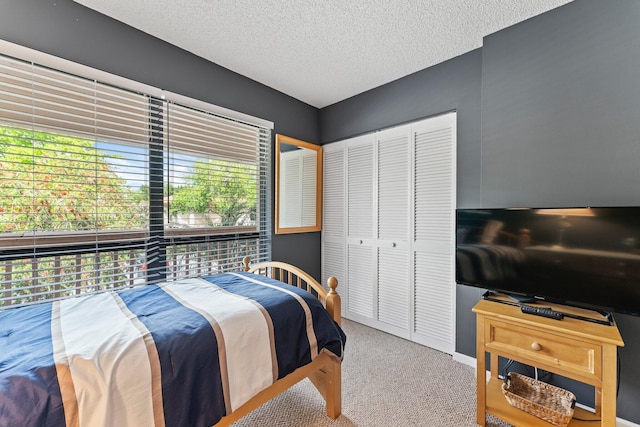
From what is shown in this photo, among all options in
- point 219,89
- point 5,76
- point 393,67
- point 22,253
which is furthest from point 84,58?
point 393,67

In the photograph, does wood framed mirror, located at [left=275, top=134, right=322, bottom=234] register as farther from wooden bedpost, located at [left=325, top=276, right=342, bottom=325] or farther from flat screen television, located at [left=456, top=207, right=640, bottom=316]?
flat screen television, located at [left=456, top=207, right=640, bottom=316]

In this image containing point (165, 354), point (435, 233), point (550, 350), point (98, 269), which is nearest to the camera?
point (165, 354)

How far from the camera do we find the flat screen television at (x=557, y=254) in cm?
146

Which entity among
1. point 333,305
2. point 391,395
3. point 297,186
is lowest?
point 391,395

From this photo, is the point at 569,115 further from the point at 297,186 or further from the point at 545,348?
the point at 297,186

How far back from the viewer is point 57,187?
1.79 meters

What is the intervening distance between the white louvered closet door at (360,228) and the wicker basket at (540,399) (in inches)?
58.0

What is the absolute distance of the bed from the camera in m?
0.96

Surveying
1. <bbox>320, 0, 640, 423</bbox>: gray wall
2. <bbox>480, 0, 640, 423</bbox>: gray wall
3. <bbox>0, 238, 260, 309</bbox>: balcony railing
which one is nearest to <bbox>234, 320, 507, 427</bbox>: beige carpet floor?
<bbox>320, 0, 640, 423</bbox>: gray wall

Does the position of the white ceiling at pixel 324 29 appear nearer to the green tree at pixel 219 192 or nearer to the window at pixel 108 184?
the window at pixel 108 184

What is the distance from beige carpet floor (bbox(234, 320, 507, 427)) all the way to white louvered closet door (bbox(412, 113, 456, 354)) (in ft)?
0.77

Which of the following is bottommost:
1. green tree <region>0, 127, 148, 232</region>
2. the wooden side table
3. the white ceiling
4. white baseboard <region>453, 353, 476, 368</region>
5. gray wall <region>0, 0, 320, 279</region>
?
white baseboard <region>453, 353, 476, 368</region>

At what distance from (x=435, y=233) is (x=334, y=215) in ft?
4.07

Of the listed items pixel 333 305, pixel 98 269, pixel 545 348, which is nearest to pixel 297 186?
pixel 333 305
